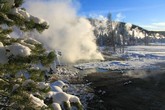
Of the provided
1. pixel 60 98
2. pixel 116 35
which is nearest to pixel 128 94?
pixel 60 98

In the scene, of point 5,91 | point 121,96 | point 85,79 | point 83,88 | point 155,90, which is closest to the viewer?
point 5,91

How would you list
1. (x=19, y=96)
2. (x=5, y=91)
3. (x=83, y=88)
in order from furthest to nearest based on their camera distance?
(x=83, y=88)
(x=5, y=91)
(x=19, y=96)

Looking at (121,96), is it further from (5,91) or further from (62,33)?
(62,33)

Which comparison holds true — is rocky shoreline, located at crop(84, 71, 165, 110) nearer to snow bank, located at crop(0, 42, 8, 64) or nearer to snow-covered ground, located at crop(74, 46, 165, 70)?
snow-covered ground, located at crop(74, 46, 165, 70)

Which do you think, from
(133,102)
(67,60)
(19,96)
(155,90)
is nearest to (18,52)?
(19,96)

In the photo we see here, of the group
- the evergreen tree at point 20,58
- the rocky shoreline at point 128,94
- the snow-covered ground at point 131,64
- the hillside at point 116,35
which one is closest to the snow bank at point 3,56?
the evergreen tree at point 20,58

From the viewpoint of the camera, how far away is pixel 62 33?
55.2 meters

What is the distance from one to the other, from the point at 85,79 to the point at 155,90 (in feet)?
28.3

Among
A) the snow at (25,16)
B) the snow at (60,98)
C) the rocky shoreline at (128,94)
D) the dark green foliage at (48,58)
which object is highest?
the snow at (25,16)

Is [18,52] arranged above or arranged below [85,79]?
above

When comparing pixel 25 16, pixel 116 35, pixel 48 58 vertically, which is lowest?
pixel 48 58

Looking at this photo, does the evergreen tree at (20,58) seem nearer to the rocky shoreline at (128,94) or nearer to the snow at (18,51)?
the snow at (18,51)

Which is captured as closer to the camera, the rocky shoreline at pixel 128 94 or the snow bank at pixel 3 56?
the snow bank at pixel 3 56

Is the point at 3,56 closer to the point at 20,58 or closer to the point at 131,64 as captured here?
the point at 20,58
